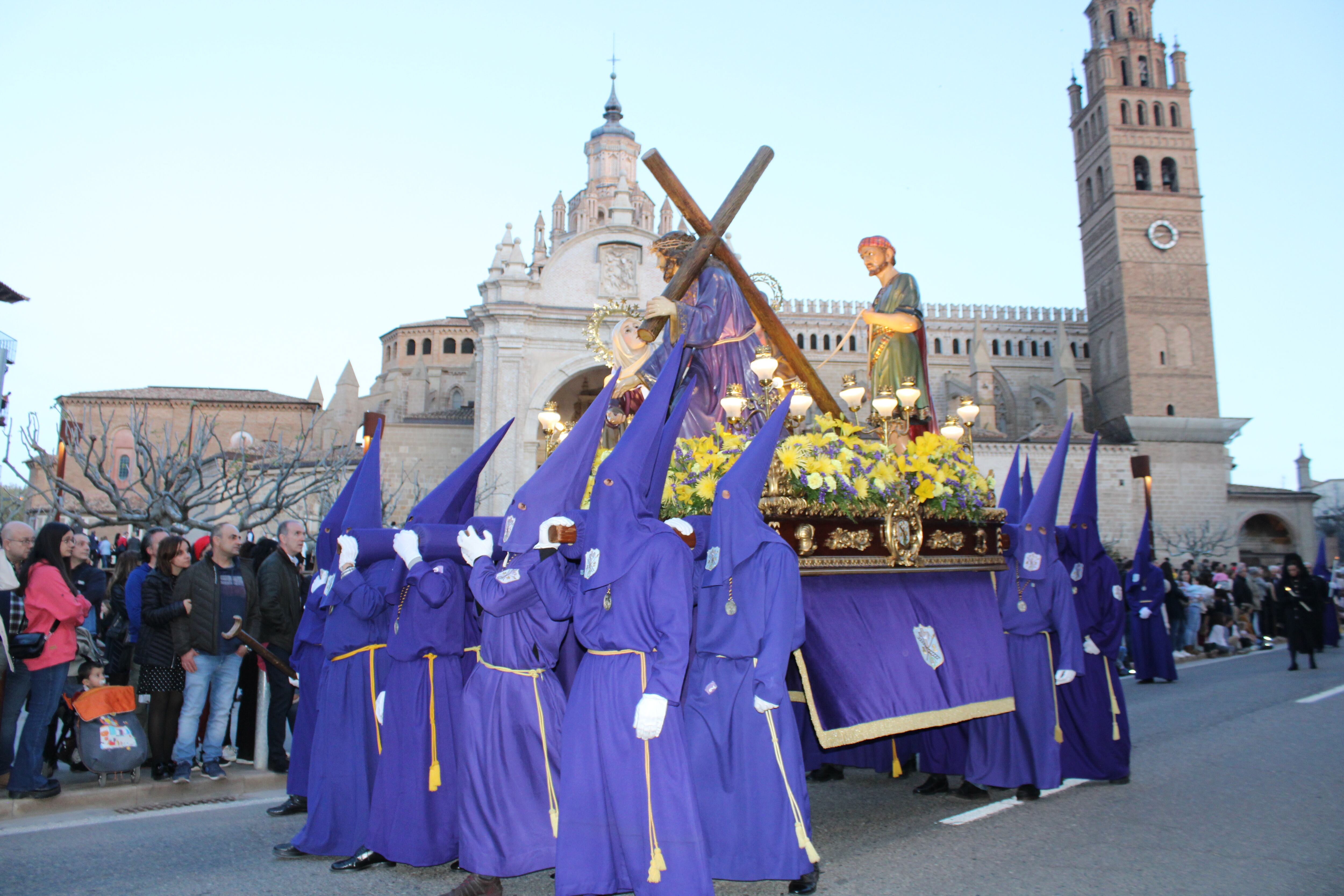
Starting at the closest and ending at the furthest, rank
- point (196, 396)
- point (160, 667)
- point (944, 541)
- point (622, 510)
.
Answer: point (622, 510) < point (944, 541) < point (160, 667) < point (196, 396)

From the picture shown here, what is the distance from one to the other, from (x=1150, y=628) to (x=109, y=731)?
12235mm

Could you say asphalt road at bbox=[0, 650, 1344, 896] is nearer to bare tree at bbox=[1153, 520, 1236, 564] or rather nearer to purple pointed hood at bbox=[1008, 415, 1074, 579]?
purple pointed hood at bbox=[1008, 415, 1074, 579]

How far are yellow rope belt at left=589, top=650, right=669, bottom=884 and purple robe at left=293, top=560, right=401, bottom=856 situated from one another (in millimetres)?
1752

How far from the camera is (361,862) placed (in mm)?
4480

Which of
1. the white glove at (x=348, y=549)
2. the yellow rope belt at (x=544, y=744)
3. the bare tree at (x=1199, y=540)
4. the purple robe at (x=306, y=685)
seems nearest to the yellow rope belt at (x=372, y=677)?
the purple robe at (x=306, y=685)

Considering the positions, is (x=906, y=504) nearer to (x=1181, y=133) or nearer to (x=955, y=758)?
(x=955, y=758)

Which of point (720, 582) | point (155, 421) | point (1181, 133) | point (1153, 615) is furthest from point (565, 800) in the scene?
point (1181, 133)

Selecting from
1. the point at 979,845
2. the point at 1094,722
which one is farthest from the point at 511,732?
the point at 1094,722

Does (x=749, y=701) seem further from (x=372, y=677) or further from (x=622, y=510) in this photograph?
(x=372, y=677)

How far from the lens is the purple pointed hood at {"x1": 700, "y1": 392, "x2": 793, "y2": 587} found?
163 inches

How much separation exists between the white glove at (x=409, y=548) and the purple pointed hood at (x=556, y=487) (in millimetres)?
616

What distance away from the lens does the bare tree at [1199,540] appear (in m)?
38.0

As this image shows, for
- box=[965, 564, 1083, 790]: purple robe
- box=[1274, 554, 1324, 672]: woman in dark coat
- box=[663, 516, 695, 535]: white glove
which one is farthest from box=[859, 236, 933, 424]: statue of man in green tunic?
box=[1274, 554, 1324, 672]: woman in dark coat

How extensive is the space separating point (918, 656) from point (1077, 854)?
1222 millimetres
